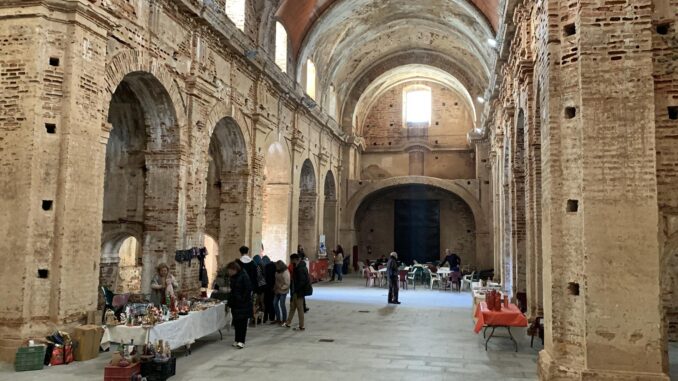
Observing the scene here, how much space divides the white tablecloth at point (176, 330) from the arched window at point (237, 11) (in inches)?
336

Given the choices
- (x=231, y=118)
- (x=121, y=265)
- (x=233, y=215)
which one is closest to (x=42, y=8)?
(x=231, y=118)

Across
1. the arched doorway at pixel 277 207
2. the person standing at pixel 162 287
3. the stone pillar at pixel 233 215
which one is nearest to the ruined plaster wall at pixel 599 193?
the person standing at pixel 162 287

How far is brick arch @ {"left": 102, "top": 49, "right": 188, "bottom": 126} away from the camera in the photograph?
376 inches

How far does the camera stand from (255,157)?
628 inches

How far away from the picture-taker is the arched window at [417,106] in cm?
2973

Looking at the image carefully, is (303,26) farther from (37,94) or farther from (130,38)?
(37,94)

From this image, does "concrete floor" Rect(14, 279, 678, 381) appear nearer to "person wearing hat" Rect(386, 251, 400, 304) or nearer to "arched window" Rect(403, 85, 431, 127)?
"person wearing hat" Rect(386, 251, 400, 304)

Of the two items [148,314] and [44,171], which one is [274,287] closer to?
[148,314]

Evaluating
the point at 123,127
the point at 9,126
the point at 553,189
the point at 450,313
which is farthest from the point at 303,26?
the point at 553,189

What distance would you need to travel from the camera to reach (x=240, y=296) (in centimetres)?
898

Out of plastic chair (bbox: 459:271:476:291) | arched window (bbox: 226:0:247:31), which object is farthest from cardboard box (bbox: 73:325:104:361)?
plastic chair (bbox: 459:271:476:291)

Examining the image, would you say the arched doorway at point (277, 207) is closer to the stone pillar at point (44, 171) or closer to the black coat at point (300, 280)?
the black coat at point (300, 280)

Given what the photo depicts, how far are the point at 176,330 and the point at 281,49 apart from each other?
12.5m

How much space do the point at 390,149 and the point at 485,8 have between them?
12.7 meters
